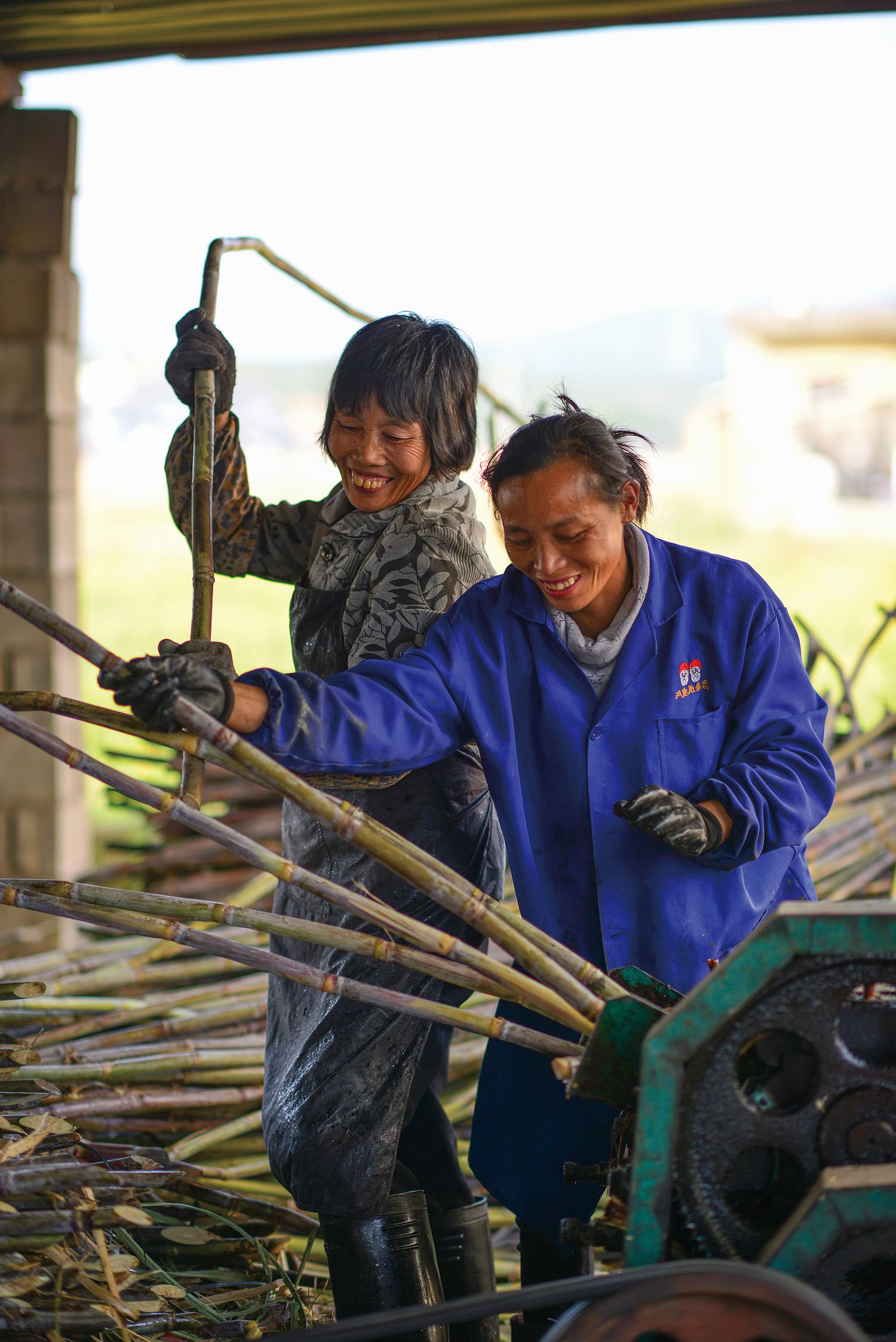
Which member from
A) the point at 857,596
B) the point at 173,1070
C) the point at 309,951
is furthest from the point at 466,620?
the point at 857,596

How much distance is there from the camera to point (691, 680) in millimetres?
2086

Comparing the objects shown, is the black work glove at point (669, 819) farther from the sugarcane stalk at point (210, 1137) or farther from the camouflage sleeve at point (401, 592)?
the sugarcane stalk at point (210, 1137)

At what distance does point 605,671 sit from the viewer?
7.02 ft

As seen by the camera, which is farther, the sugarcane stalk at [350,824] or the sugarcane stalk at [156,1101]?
the sugarcane stalk at [156,1101]

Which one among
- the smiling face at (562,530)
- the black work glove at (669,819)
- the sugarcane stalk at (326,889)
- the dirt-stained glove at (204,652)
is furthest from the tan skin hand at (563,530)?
the sugarcane stalk at (326,889)

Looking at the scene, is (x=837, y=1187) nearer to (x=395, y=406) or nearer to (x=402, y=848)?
(x=402, y=848)

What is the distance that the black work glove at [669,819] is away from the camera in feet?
6.07

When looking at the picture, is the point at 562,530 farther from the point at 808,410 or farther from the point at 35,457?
the point at 808,410

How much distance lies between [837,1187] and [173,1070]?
1942mm

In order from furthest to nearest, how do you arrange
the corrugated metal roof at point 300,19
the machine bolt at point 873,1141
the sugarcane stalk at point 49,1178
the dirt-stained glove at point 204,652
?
the corrugated metal roof at point 300,19 → the dirt-stained glove at point 204,652 → the sugarcane stalk at point 49,1178 → the machine bolt at point 873,1141

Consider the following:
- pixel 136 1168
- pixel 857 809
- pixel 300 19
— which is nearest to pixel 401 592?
pixel 136 1168

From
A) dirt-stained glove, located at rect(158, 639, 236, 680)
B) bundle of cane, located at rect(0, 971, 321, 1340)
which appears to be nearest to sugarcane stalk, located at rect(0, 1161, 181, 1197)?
bundle of cane, located at rect(0, 971, 321, 1340)

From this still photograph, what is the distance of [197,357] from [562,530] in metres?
0.90

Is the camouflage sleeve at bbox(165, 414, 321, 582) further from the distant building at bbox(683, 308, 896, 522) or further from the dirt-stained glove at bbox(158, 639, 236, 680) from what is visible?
the distant building at bbox(683, 308, 896, 522)
